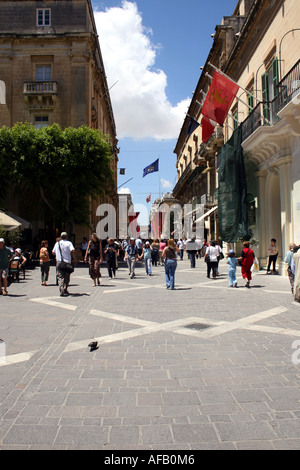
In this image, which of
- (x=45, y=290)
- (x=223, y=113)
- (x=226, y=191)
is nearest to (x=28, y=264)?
(x=45, y=290)

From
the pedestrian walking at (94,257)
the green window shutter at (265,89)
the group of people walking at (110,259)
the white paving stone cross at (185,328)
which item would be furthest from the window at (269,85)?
the white paving stone cross at (185,328)

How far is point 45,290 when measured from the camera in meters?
12.1

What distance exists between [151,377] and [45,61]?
97.5ft

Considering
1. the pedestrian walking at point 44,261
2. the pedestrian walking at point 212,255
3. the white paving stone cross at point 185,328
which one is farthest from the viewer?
the pedestrian walking at point 212,255

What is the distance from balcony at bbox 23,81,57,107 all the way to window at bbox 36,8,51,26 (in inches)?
186

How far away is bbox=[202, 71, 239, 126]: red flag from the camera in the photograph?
50.5 feet

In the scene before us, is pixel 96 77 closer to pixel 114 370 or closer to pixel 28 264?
pixel 28 264

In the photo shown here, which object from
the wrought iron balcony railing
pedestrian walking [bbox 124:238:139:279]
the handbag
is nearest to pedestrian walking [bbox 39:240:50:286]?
the handbag

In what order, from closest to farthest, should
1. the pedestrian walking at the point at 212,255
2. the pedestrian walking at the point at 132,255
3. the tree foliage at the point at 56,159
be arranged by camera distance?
the pedestrian walking at the point at 212,255
the pedestrian walking at the point at 132,255
the tree foliage at the point at 56,159

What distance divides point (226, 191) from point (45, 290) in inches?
445

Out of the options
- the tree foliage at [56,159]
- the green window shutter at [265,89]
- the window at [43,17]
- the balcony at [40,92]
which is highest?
the window at [43,17]

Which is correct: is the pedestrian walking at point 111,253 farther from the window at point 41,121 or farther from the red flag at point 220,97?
the window at point 41,121

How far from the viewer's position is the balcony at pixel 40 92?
2841 cm

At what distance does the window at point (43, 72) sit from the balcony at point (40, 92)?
1092mm
